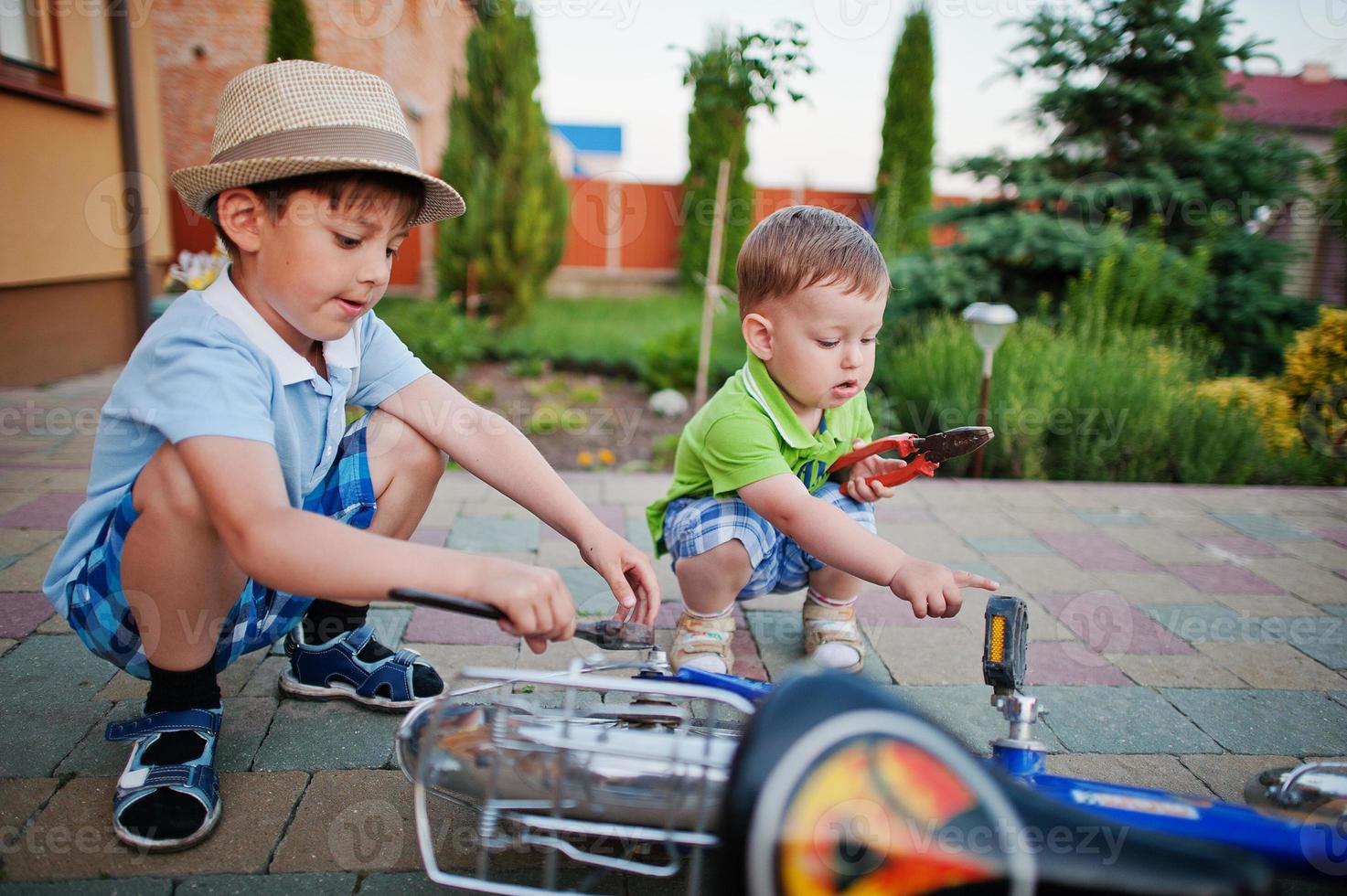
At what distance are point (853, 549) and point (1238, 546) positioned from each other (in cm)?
233

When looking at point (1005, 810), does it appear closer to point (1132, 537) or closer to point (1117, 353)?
point (1132, 537)

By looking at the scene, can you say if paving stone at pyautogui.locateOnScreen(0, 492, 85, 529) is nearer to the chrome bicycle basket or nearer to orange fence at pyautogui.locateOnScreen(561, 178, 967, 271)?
the chrome bicycle basket

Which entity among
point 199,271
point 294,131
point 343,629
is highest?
point 294,131

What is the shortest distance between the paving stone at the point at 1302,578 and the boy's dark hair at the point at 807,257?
1.93 meters

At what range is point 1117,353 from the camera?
4.62 m

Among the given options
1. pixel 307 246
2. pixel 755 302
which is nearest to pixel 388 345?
pixel 307 246

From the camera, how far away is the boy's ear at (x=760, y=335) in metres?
1.86

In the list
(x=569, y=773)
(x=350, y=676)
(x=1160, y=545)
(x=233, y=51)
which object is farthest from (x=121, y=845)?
(x=233, y=51)

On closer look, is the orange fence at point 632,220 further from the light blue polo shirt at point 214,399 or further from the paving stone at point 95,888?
the paving stone at point 95,888

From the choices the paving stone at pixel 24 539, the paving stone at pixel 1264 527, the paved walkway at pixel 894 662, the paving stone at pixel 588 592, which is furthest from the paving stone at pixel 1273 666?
the paving stone at pixel 24 539

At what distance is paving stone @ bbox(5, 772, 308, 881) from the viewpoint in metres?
1.30

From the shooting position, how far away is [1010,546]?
10.1ft

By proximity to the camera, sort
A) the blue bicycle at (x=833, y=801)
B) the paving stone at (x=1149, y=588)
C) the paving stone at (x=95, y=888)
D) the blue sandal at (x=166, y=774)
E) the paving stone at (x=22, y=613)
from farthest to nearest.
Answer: the paving stone at (x=1149, y=588)
the paving stone at (x=22, y=613)
the blue sandal at (x=166, y=774)
the paving stone at (x=95, y=888)
the blue bicycle at (x=833, y=801)

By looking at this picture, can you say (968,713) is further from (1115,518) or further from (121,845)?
(1115,518)
